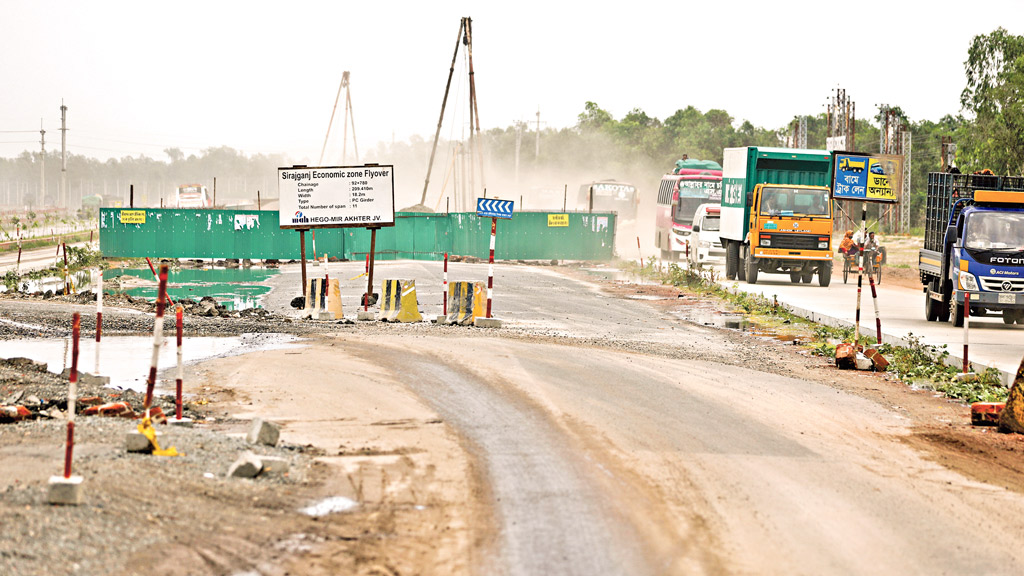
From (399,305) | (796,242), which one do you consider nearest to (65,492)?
(399,305)

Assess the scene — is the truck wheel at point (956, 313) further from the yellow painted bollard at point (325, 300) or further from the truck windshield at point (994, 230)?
the yellow painted bollard at point (325, 300)

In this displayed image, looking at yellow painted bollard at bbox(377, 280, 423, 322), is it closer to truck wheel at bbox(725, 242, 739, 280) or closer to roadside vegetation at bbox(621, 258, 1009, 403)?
roadside vegetation at bbox(621, 258, 1009, 403)

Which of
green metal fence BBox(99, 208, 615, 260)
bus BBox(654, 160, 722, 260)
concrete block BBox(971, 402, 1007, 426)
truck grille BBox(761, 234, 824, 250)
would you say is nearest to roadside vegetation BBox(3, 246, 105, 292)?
green metal fence BBox(99, 208, 615, 260)

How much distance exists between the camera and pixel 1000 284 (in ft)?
66.3

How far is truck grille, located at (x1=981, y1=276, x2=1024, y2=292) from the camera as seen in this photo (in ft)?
66.2

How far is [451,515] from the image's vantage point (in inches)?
277

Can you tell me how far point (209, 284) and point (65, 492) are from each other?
27.6 meters

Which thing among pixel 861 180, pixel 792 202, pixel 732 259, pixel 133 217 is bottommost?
pixel 732 259

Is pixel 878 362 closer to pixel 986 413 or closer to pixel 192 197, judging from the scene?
pixel 986 413

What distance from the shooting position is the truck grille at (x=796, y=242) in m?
32.5

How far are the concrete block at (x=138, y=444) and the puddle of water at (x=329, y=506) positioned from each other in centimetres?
161

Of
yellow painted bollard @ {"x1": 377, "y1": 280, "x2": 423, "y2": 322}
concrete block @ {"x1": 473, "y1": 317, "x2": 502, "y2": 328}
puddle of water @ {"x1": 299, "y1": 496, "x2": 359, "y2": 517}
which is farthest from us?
yellow painted bollard @ {"x1": 377, "y1": 280, "x2": 423, "y2": 322}

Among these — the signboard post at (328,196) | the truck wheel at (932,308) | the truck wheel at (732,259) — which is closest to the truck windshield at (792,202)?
the truck wheel at (732,259)

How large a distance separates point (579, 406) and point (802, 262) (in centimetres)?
2347
